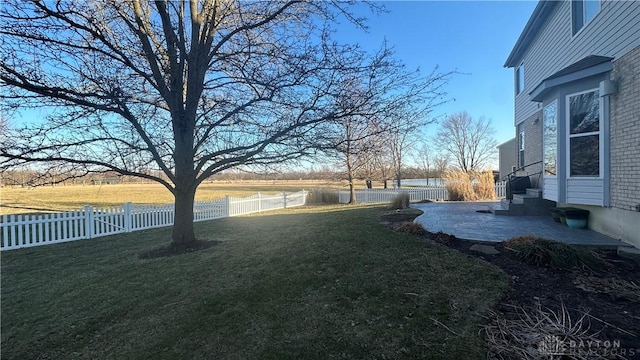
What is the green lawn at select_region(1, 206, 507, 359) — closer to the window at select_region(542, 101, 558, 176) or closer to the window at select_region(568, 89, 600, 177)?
the window at select_region(568, 89, 600, 177)

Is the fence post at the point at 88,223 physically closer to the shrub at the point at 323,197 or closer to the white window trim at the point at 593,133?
the white window trim at the point at 593,133

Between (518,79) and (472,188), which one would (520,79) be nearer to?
(518,79)

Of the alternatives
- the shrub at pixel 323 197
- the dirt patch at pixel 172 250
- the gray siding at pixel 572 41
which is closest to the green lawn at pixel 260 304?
the dirt patch at pixel 172 250

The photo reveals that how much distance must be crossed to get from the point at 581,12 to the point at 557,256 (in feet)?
22.3

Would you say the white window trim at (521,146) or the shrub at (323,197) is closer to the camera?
the white window trim at (521,146)

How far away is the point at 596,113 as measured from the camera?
6.07 m

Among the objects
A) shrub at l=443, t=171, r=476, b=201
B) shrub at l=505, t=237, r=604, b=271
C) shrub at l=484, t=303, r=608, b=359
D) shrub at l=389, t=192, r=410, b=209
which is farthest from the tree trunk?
shrub at l=443, t=171, r=476, b=201

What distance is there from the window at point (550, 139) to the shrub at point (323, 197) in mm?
12798

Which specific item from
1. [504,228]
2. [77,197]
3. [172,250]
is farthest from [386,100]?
[77,197]

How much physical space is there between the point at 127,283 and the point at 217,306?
1.99m

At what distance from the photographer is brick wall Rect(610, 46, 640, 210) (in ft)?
16.4

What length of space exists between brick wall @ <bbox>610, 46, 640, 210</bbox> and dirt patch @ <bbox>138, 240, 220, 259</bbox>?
814cm

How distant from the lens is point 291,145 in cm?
600

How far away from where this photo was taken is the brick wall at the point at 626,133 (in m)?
5.01
